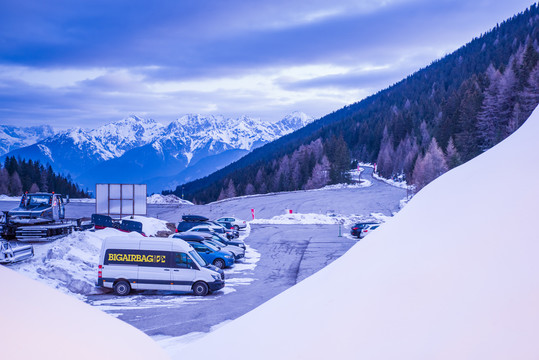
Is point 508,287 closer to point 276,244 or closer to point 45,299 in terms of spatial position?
point 45,299

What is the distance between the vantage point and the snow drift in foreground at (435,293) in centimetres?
532

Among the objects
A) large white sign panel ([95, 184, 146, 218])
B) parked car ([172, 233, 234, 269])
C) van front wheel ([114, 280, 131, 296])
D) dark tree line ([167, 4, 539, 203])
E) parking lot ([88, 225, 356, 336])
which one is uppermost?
dark tree line ([167, 4, 539, 203])

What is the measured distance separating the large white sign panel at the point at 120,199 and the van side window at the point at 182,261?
20906mm

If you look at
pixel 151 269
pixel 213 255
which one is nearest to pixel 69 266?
pixel 151 269

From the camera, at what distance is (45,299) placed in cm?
610

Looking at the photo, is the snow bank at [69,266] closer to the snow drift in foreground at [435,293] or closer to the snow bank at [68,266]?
the snow bank at [68,266]

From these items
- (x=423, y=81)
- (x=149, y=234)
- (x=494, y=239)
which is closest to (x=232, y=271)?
(x=149, y=234)

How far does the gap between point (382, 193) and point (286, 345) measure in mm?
65551

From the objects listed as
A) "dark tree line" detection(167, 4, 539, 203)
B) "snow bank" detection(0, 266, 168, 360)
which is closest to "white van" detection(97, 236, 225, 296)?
"snow bank" detection(0, 266, 168, 360)

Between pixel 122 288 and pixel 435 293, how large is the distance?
1468cm

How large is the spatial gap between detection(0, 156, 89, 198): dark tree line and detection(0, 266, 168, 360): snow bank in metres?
103

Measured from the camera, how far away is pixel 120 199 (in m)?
37.1

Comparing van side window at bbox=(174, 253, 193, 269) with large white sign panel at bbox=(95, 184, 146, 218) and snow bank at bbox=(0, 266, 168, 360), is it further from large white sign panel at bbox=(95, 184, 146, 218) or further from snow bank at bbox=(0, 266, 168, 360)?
large white sign panel at bbox=(95, 184, 146, 218)

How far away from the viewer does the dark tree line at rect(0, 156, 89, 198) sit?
9606 centimetres
